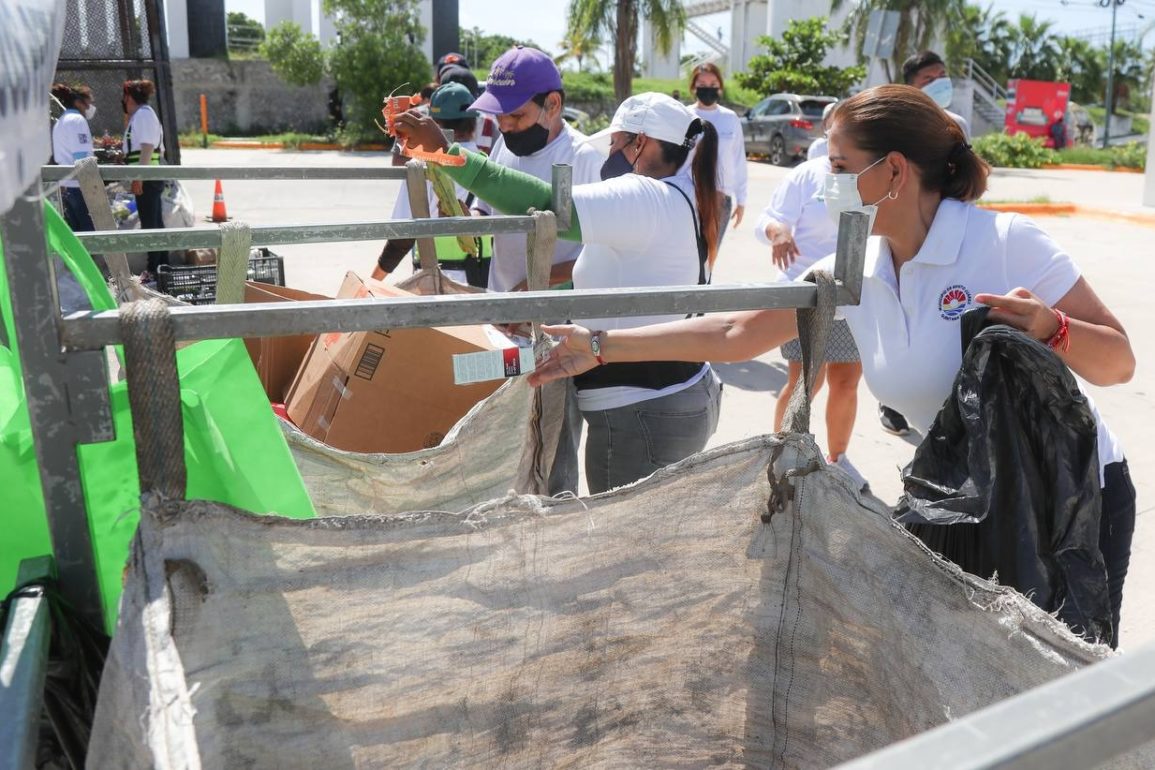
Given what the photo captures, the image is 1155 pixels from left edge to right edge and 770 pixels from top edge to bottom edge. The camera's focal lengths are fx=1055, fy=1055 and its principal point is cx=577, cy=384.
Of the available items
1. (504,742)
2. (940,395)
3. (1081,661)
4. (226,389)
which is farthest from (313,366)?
(1081,661)

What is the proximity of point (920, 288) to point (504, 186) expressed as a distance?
1.00 meters

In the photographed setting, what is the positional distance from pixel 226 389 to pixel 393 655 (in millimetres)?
449

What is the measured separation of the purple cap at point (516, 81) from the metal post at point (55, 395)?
2.57m

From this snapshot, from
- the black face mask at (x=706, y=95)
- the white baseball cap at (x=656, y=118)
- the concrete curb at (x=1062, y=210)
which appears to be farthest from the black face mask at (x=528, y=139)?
the concrete curb at (x=1062, y=210)

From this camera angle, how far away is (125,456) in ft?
4.29

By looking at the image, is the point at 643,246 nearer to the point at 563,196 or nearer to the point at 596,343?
the point at 563,196

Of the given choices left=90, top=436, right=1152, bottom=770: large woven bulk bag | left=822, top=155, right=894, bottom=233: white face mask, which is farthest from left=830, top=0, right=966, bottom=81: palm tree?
left=90, top=436, right=1152, bottom=770: large woven bulk bag

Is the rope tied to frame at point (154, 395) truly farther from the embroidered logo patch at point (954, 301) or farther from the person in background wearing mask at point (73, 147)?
the person in background wearing mask at point (73, 147)

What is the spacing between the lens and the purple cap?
138 inches

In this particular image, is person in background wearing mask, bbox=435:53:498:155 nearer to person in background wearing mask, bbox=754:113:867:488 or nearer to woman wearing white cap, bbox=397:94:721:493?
person in background wearing mask, bbox=754:113:867:488

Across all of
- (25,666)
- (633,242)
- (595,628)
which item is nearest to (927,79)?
(633,242)

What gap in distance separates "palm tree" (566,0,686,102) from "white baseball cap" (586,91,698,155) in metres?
25.0

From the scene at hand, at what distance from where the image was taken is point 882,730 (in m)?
1.58

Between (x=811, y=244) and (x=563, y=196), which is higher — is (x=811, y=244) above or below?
below
